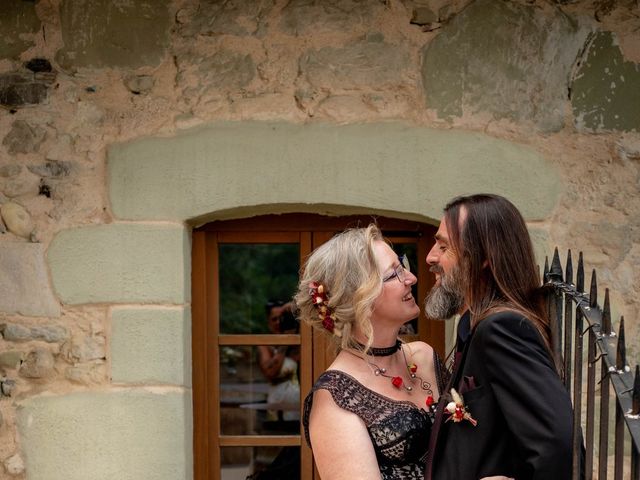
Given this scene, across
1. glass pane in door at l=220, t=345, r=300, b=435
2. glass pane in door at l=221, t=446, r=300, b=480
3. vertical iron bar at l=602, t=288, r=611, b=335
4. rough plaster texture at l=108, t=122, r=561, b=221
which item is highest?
rough plaster texture at l=108, t=122, r=561, b=221

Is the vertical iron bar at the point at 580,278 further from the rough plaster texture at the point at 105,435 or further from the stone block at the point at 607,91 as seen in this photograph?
the rough plaster texture at the point at 105,435

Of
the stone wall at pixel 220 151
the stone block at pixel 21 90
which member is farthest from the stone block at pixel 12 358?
the stone block at pixel 21 90

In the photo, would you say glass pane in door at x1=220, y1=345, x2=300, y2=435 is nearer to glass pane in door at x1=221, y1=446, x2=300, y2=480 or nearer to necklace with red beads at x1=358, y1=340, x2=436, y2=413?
glass pane in door at x1=221, y1=446, x2=300, y2=480

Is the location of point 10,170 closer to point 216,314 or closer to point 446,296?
point 216,314

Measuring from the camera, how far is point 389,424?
2.59 metres

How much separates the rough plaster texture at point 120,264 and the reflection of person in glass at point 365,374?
0.80 m

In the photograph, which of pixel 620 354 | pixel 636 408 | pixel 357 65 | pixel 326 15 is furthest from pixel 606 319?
pixel 326 15

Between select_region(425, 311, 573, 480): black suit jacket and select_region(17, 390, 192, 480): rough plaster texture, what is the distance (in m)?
1.29

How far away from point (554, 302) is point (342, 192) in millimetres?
1234

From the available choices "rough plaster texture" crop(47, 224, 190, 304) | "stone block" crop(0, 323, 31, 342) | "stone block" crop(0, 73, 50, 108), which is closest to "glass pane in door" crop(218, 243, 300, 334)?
"rough plaster texture" crop(47, 224, 190, 304)

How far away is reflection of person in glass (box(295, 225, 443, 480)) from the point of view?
2.56 meters

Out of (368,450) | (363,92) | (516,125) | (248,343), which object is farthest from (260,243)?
(368,450)

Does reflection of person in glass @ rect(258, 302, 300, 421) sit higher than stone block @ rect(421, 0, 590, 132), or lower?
lower

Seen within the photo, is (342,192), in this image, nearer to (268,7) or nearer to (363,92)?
(363,92)
